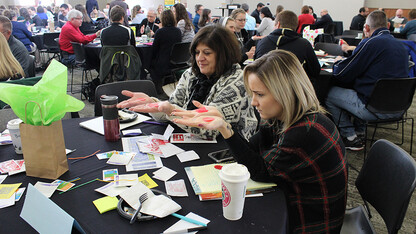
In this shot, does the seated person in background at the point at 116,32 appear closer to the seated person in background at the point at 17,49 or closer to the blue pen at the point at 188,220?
the seated person in background at the point at 17,49

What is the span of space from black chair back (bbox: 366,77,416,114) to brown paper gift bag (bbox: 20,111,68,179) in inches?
101

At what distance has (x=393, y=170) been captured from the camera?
4.22 feet

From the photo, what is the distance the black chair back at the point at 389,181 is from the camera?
3.80 feet

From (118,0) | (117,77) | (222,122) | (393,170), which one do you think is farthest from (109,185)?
(118,0)

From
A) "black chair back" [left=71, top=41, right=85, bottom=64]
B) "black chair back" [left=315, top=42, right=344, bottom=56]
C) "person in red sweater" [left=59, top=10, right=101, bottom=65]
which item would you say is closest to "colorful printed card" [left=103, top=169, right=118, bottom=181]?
"black chair back" [left=71, top=41, right=85, bottom=64]

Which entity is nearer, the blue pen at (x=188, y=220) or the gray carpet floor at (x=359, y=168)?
the blue pen at (x=188, y=220)

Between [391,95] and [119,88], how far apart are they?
2320 millimetres

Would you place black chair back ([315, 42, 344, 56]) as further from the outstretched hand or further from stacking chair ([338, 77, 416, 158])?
the outstretched hand

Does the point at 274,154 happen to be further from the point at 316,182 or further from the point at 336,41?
the point at 336,41

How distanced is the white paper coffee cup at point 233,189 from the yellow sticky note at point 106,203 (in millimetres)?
368

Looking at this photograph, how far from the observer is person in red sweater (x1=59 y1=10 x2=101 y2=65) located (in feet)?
16.3

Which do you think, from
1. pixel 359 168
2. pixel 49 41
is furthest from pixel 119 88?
pixel 49 41

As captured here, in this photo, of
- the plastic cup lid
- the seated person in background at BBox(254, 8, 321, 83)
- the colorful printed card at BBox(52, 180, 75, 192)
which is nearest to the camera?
the plastic cup lid

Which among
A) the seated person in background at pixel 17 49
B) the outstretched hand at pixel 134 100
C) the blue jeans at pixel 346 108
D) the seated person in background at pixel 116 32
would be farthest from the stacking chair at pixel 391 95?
the seated person in background at pixel 17 49
